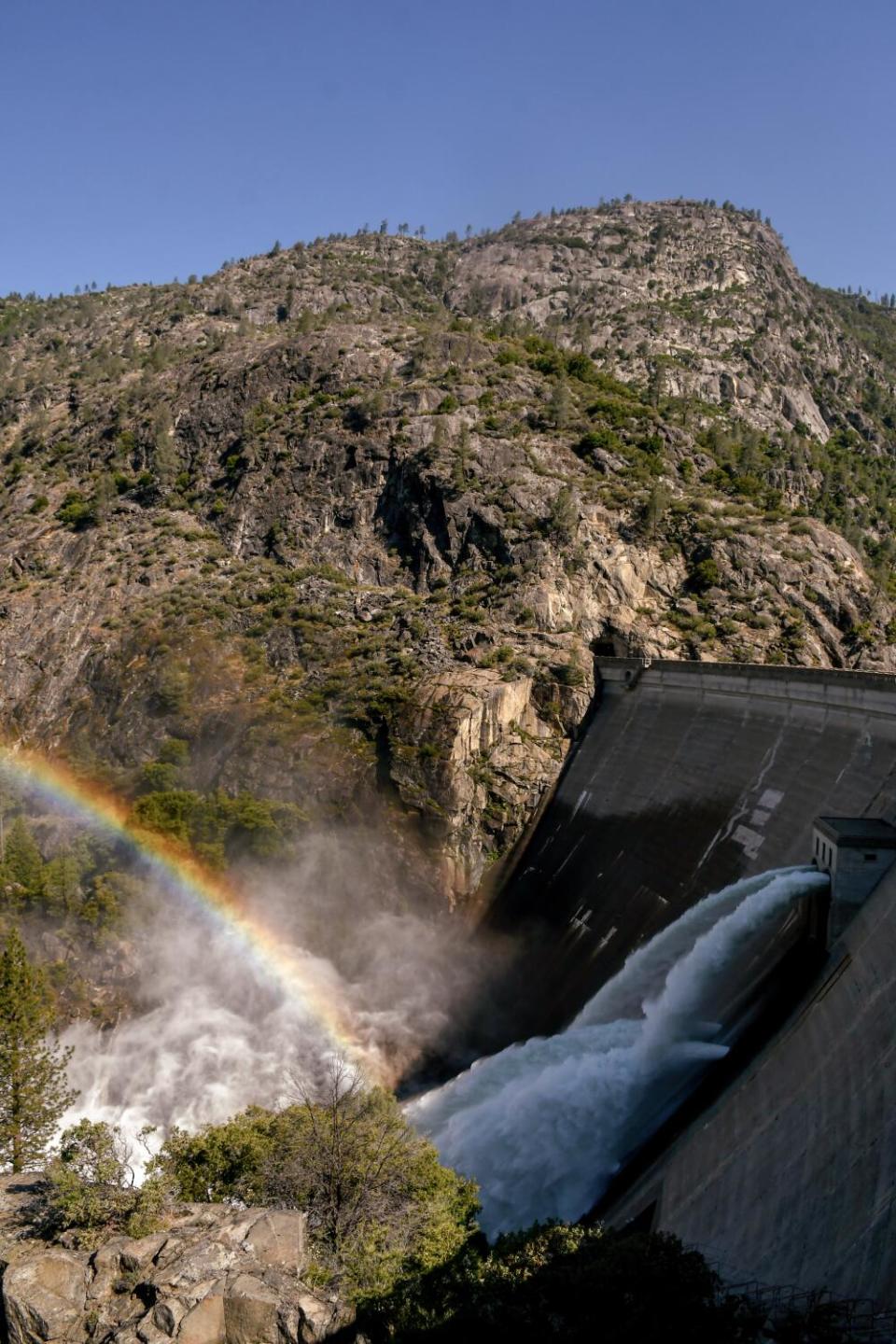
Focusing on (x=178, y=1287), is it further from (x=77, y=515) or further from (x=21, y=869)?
(x=77, y=515)

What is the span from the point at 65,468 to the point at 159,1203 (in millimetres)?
83959

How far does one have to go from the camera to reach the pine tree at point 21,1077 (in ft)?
87.4

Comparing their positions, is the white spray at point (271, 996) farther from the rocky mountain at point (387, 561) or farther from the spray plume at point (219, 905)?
the rocky mountain at point (387, 561)

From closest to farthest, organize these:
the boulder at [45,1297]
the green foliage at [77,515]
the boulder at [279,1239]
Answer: the boulder at [45,1297] → the boulder at [279,1239] → the green foliage at [77,515]

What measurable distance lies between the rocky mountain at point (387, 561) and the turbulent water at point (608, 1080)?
58.2ft

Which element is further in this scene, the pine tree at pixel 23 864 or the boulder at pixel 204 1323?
the pine tree at pixel 23 864

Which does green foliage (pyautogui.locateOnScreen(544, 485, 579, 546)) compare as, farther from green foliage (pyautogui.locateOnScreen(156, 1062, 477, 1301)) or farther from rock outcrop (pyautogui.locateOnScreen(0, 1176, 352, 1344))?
rock outcrop (pyautogui.locateOnScreen(0, 1176, 352, 1344))

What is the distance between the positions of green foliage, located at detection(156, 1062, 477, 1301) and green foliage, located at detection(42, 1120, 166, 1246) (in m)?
1.95

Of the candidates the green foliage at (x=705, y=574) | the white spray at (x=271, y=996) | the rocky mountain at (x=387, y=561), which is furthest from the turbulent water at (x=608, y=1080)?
the green foliage at (x=705, y=574)

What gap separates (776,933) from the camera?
27719 millimetres

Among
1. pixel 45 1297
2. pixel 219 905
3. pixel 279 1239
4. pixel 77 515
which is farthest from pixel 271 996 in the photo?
pixel 77 515

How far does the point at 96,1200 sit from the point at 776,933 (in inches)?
798

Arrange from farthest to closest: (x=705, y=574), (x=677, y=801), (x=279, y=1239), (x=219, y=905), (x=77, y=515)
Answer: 1. (x=77, y=515)
2. (x=705, y=574)
3. (x=219, y=905)
4. (x=677, y=801)
5. (x=279, y=1239)

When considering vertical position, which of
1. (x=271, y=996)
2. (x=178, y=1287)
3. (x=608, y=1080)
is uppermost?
(x=608, y=1080)
